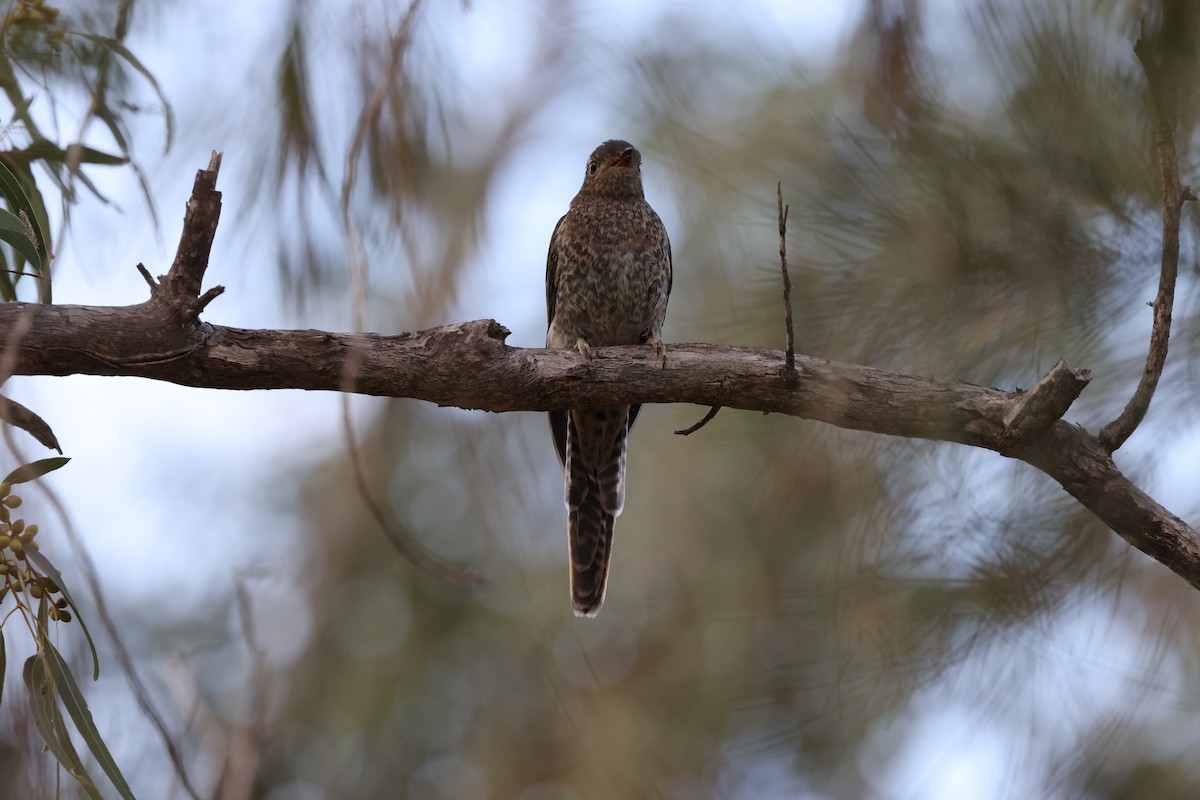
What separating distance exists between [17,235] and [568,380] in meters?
1.27

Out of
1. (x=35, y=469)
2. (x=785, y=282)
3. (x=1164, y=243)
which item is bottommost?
(x=35, y=469)

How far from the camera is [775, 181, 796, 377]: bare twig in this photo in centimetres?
187

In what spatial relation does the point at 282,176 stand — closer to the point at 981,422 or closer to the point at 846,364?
the point at 846,364

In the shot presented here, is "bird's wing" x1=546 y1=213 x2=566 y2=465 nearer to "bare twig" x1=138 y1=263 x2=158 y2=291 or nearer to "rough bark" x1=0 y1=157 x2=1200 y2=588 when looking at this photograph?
"rough bark" x1=0 y1=157 x2=1200 y2=588

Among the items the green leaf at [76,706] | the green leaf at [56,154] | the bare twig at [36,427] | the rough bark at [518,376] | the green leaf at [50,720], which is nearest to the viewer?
the green leaf at [50,720]

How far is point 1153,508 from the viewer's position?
2.12m

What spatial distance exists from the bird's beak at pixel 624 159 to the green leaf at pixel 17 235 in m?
2.62

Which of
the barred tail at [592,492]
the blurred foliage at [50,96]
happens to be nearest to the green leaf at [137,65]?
the blurred foliage at [50,96]

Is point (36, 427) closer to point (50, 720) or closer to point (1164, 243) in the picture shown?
point (50, 720)

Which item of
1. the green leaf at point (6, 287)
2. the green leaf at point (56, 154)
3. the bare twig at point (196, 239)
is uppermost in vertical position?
the green leaf at point (56, 154)

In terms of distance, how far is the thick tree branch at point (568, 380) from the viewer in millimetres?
2145

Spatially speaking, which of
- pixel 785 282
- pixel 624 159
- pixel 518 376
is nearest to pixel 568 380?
pixel 518 376

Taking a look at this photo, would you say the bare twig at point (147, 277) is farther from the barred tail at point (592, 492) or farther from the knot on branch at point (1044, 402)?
the barred tail at point (592, 492)

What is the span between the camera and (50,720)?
1677 millimetres
